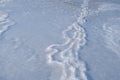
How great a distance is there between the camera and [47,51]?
3.85m

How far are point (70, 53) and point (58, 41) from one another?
1.53 ft

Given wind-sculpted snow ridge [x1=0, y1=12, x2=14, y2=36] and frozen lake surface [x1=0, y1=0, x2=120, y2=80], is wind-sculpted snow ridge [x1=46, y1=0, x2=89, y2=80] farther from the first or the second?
wind-sculpted snow ridge [x1=0, y1=12, x2=14, y2=36]

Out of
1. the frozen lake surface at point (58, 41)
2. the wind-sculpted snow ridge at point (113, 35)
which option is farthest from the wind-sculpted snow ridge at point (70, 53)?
the wind-sculpted snow ridge at point (113, 35)

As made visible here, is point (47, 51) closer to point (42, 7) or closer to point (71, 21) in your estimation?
point (71, 21)

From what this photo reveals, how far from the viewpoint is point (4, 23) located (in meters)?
4.85

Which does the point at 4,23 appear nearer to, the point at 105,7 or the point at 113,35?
the point at 113,35

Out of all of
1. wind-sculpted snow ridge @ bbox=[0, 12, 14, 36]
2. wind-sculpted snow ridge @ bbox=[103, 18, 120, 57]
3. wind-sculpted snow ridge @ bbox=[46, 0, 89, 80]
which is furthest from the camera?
wind-sculpted snow ridge @ bbox=[0, 12, 14, 36]

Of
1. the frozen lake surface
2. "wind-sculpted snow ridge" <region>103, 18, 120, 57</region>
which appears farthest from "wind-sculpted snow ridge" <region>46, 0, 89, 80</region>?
"wind-sculpted snow ridge" <region>103, 18, 120, 57</region>

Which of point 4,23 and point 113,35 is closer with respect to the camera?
point 113,35

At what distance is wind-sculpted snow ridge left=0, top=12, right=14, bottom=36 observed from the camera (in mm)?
4562

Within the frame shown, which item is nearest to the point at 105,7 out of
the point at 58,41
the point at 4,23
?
the point at 58,41

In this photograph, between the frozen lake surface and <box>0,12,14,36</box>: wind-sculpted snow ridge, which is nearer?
the frozen lake surface

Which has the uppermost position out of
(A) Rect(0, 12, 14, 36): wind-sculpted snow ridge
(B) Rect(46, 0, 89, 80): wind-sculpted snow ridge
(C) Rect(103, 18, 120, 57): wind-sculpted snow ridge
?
(A) Rect(0, 12, 14, 36): wind-sculpted snow ridge

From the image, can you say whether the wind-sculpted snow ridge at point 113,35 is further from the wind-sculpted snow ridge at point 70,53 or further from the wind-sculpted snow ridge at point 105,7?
the wind-sculpted snow ridge at point 105,7
